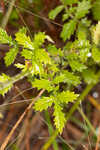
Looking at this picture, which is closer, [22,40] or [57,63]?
[22,40]

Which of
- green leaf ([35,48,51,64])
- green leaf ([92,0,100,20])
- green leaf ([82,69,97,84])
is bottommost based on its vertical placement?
green leaf ([82,69,97,84])

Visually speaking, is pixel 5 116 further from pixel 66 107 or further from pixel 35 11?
pixel 35 11

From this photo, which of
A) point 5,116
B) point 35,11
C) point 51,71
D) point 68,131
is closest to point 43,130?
point 68,131

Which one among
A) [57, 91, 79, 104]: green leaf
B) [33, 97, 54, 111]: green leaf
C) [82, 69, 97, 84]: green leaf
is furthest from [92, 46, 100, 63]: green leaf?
[33, 97, 54, 111]: green leaf

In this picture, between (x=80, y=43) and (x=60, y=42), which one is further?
(x=60, y=42)

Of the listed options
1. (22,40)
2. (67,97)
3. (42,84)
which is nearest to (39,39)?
(22,40)

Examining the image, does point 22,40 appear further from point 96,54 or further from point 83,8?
point 83,8

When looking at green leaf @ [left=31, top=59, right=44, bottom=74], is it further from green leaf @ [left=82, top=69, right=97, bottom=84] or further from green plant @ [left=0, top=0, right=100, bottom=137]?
green leaf @ [left=82, top=69, right=97, bottom=84]

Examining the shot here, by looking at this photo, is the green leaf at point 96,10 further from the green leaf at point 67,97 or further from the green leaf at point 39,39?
the green leaf at point 67,97
